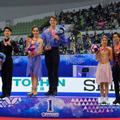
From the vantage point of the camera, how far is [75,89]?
5.82m

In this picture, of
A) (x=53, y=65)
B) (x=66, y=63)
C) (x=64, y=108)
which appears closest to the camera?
(x=64, y=108)

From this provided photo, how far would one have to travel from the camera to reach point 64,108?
377 centimetres

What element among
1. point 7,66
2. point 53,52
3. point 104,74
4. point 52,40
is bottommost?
point 104,74

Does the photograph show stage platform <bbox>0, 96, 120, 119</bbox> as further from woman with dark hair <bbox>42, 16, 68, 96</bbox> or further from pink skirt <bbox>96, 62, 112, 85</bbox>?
pink skirt <bbox>96, 62, 112, 85</bbox>

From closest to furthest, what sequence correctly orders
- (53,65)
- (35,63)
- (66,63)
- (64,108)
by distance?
1. (64,108)
2. (53,65)
3. (35,63)
4. (66,63)

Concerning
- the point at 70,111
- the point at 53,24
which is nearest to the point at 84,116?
the point at 70,111

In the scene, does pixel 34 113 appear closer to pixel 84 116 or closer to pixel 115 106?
pixel 84 116

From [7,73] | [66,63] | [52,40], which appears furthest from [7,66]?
[66,63]

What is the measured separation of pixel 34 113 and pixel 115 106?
1.50 m

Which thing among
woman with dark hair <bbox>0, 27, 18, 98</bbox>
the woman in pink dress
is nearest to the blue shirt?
woman with dark hair <bbox>0, 27, 18, 98</bbox>

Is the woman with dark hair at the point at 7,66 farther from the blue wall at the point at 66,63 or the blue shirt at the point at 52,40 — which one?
the blue wall at the point at 66,63

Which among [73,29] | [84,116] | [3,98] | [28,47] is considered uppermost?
[73,29]

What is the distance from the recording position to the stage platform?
375 centimetres

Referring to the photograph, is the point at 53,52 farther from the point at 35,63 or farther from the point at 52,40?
the point at 35,63
